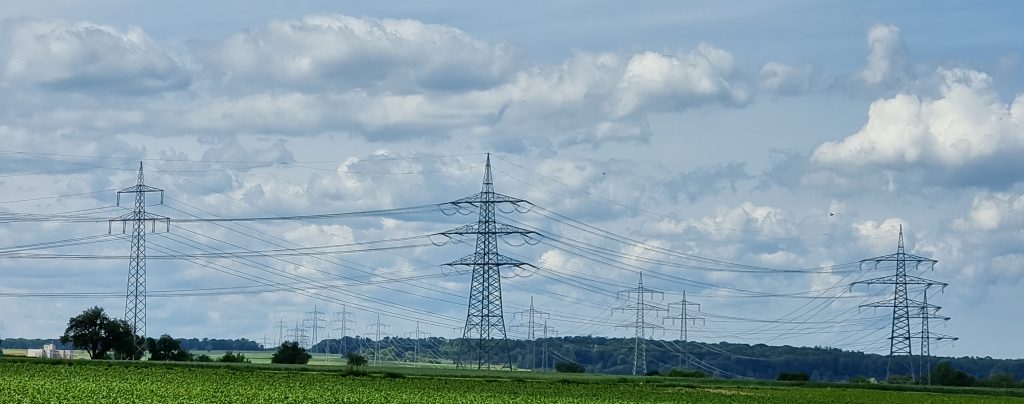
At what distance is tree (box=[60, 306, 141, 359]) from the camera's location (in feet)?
553

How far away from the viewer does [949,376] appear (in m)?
191

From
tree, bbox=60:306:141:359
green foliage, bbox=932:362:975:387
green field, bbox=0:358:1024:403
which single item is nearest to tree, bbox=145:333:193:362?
tree, bbox=60:306:141:359

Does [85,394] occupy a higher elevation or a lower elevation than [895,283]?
lower

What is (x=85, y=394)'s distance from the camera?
71000mm

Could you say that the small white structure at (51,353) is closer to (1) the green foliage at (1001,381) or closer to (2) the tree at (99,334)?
(2) the tree at (99,334)

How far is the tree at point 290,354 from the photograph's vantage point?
181250 millimetres

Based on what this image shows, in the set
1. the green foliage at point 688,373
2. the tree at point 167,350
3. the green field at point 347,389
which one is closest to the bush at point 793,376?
the green foliage at point 688,373

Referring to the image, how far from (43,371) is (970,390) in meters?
96.5

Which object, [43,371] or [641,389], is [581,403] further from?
[43,371]

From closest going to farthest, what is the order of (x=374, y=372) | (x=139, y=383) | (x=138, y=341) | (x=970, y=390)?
(x=139, y=383) < (x=374, y=372) < (x=970, y=390) < (x=138, y=341)

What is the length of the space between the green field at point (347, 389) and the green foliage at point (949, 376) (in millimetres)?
62281

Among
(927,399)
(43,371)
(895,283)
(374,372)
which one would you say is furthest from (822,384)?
(43,371)

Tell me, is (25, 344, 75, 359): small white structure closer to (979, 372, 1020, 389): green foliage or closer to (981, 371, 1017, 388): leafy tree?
(979, 372, 1020, 389): green foliage

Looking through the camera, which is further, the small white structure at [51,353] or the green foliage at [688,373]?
the green foliage at [688,373]
